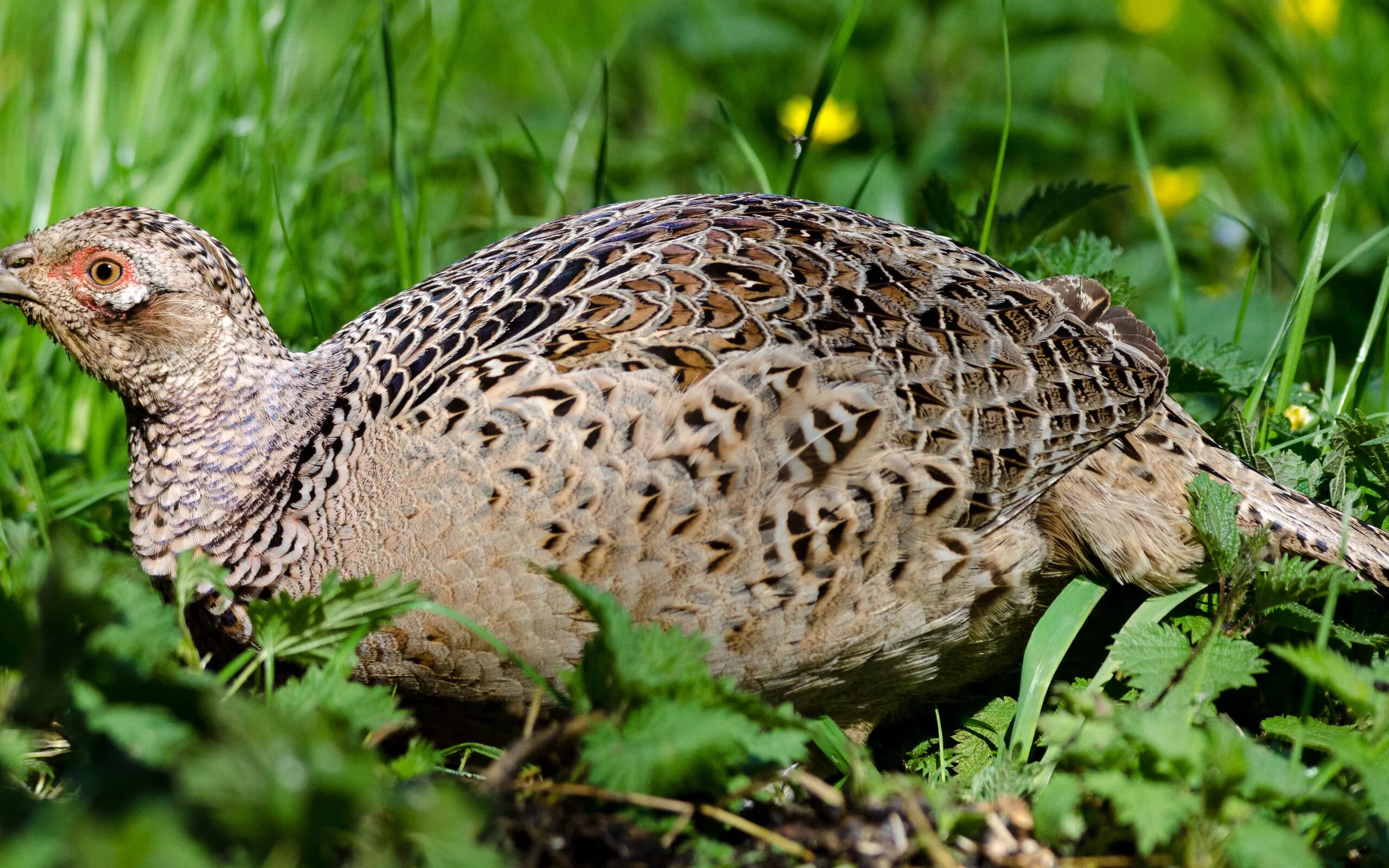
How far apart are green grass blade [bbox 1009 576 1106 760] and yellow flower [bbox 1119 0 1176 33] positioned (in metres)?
6.06

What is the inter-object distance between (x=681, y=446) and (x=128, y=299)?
1554 mm

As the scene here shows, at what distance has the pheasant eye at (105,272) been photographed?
351 centimetres

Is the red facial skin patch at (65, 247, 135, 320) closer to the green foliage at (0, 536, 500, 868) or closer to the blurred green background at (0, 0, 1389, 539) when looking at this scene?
the blurred green background at (0, 0, 1389, 539)

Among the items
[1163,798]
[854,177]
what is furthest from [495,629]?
[854,177]

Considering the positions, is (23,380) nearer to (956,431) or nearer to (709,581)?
(709,581)

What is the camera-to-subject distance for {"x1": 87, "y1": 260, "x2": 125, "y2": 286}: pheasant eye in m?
3.51

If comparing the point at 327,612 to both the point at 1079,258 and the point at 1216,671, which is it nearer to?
the point at 1216,671

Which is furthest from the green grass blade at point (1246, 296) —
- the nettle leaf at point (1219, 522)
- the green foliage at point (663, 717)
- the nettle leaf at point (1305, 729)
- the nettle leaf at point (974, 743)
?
the green foliage at point (663, 717)

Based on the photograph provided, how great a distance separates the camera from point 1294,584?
10.5ft

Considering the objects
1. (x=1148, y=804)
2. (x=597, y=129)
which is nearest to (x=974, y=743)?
(x=1148, y=804)

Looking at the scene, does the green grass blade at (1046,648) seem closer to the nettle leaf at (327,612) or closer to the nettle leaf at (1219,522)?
the nettle leaf at (1219,522)

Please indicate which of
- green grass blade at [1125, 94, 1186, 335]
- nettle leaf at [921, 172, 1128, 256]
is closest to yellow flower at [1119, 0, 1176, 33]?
green grass blade at [1125, 94, 1186, 335]

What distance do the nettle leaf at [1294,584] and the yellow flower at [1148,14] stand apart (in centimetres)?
623

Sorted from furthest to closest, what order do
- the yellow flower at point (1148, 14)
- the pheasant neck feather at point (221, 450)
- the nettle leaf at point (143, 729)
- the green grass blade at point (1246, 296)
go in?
the yellow flower at point (1148, 14), the green grass blade at point (1246, 296), the pheasant neck feather at point (221, 450), the nettle leaf at point (143, 729)
